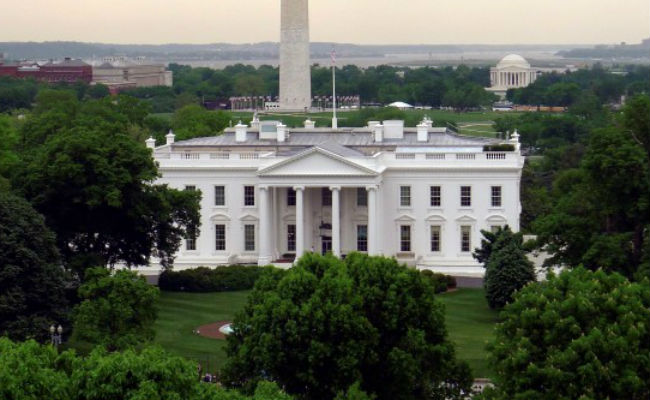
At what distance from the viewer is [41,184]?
8681 centimetres

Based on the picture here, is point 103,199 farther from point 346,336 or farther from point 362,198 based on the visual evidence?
point 346,336

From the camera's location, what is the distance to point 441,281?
93.1 metres

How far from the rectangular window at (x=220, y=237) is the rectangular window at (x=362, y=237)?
7.27 meters

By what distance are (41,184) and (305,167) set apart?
18815 millimetres

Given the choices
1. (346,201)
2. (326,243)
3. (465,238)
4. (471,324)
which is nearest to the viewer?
(471,324)

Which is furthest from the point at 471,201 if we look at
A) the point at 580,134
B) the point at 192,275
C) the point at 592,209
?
the point at 580,134

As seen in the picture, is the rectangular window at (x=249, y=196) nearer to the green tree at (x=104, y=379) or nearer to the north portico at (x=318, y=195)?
the north portico at (x=318, y=195)

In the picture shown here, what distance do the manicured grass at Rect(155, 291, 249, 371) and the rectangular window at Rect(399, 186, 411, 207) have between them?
13.8 meters

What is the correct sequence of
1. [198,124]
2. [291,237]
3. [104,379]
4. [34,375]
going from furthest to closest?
[198,124], [291,237], [104,379], [34,375]

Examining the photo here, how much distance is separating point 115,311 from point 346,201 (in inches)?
1445

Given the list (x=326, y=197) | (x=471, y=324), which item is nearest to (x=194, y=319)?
(x=471, y=324)

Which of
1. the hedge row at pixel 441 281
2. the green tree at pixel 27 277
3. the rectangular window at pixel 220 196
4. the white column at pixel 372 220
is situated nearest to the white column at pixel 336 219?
the white column at pixel 372 220

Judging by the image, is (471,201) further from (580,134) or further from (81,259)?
(580,134)

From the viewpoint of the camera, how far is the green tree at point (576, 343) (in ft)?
182
